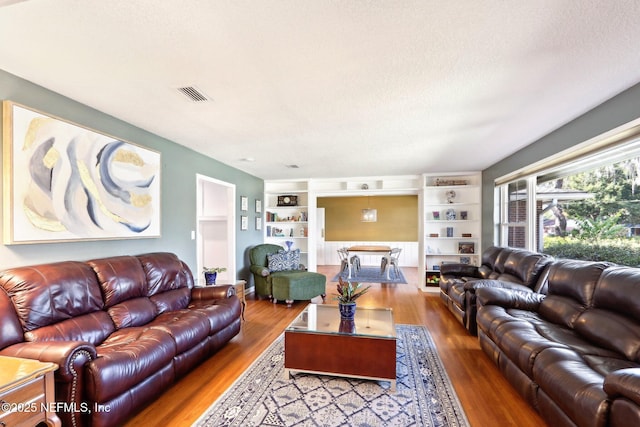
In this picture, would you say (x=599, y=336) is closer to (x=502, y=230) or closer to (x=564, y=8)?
(x=564, y=8)

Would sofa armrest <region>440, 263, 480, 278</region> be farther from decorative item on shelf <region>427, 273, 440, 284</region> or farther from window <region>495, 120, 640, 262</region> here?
decorative item on shelf <region>427, 273, 440, 284</region>

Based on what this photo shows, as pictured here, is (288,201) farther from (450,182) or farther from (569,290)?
(569,290)

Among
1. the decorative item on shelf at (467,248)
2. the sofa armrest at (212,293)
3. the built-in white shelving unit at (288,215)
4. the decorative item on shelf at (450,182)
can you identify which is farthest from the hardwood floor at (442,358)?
the decorative item on shelf at (450,182)

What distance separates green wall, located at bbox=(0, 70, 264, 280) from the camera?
85.1 inches

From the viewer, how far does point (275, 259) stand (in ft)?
17.9

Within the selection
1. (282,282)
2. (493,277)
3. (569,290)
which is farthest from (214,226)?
(569,290)

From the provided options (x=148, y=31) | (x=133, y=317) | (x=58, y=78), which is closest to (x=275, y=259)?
(x=133, y=317)

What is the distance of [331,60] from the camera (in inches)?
73.9

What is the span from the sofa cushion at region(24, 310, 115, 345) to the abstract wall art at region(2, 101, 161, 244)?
695mm

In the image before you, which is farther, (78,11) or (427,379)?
(427,379)

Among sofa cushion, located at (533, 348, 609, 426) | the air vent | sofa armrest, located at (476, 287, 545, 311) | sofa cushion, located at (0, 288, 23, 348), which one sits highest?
the air vent

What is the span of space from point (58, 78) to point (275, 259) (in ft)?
13.1

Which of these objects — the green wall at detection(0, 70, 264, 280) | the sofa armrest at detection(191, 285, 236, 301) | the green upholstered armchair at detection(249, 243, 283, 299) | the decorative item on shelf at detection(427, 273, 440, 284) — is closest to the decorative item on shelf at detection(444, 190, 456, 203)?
the decorative item on shelf at detection(427, 273, 440, 284)

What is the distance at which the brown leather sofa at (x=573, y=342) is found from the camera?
1.40m
